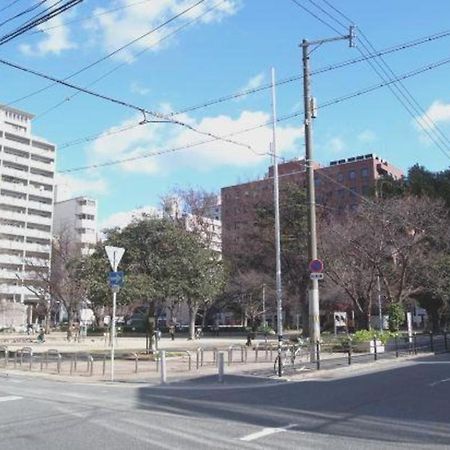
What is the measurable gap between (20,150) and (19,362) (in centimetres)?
9551

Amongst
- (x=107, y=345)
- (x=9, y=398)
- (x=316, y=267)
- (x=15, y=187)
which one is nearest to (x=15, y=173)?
(x=15, y=187)

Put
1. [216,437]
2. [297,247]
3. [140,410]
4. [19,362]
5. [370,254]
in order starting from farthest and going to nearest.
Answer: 1. [297,247]
2. [370,254]
3. [19,362]
4. [140,410]
5. [216,437]

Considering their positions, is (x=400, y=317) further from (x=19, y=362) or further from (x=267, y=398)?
(x=267, y=398)

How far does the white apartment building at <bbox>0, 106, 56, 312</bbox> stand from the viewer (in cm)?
10794

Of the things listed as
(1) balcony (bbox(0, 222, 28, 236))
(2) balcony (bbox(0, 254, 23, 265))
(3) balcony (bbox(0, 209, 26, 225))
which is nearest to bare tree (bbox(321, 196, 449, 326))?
(2) balcony (bbox(0, 254, 23, 265))

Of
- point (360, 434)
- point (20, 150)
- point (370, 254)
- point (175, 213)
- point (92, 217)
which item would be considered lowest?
point (360, 434)

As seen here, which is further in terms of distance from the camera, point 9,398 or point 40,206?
point 40,206

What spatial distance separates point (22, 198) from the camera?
114 meters

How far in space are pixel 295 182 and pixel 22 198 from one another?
2822 inches

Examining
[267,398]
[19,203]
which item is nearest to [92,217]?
[19,203]

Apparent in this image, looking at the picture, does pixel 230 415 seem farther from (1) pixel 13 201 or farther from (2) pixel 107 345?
(1) pixel 13 201

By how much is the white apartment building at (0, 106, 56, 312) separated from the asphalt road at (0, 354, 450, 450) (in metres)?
93.0

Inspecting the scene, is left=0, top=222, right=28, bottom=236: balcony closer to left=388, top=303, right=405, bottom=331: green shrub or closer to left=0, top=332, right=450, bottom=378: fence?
left=388, top=303, right=405, bottom=331: green shrub

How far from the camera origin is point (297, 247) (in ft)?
156
